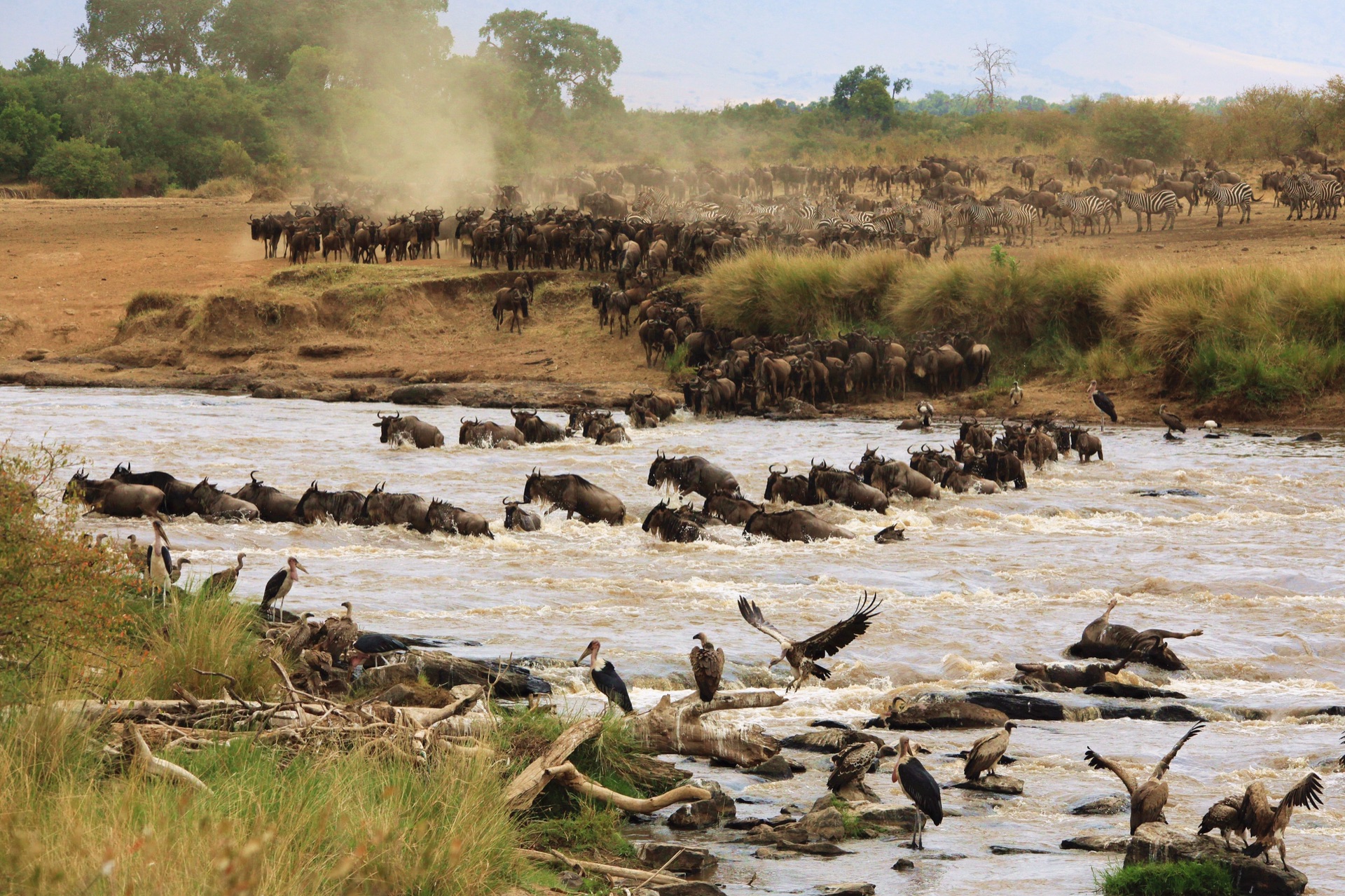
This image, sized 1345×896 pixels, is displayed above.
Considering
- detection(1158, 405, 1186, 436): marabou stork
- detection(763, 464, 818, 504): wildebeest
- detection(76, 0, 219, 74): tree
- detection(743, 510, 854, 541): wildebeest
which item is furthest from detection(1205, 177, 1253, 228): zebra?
detection(76, 0, 219, 74): tree

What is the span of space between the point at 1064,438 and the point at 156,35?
69.8 m

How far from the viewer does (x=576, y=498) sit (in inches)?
526

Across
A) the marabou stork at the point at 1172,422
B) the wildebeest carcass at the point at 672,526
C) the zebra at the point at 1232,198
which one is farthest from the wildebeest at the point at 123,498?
the zebra at the point at 1232,198

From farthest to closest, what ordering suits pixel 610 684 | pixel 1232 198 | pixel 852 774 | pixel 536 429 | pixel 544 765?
pixel 1232 198
pixel 536 429
pixel 610 684
pixel 852 774
pixel 544 765

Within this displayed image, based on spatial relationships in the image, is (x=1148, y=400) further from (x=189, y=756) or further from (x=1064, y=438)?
(x=189, y=756)

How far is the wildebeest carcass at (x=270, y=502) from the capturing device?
12820mm

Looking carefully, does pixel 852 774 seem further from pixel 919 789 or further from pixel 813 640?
pixel 813 640

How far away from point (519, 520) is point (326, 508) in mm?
1753

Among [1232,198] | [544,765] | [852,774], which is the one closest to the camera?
[544,765]

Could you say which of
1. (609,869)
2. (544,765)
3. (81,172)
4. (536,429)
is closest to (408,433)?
(536,429)

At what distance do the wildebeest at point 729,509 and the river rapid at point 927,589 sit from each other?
0.31 m

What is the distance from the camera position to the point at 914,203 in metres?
33.9

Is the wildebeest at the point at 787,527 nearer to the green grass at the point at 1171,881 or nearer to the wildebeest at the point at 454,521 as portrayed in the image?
the wildebeest at the point at 454,521

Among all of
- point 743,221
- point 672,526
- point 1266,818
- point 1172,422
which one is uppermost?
point 743,221
